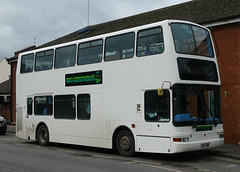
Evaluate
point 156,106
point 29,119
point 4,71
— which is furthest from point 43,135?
point 4,71

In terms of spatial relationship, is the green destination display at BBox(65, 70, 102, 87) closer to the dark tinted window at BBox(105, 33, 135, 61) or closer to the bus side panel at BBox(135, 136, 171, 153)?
the dark tinted window at BBox(105, 33, 135, 61)

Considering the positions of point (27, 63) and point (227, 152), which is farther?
point (27, 63)

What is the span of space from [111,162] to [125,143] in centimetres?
129

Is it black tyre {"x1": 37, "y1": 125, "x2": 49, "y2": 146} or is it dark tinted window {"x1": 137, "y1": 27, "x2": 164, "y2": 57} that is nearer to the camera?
dark tinted window {"x1": 137, "y1": 27, "x2": 164, "y2": 57}

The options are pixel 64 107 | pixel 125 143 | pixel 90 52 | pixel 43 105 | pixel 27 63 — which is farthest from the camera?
pixel 27 63

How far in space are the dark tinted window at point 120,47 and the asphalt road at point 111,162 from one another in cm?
336

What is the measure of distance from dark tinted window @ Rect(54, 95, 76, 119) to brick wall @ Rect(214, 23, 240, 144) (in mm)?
6243

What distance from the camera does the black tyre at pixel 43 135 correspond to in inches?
592

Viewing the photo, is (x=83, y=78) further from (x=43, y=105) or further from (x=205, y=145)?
(x=205, y=145)

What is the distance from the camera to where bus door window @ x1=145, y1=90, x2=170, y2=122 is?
1020 centimetres

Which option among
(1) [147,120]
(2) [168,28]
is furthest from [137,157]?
(2) [168,28]

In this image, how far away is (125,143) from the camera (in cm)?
1146

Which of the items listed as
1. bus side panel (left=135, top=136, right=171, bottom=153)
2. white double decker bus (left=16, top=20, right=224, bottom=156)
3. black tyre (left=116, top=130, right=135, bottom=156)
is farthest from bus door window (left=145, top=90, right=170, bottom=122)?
black tyre (left=116, top=130, right=135, bottom=156)

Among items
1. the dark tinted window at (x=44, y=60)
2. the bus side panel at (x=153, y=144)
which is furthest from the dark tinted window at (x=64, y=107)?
the bus side panel at (x=153, y=144)
